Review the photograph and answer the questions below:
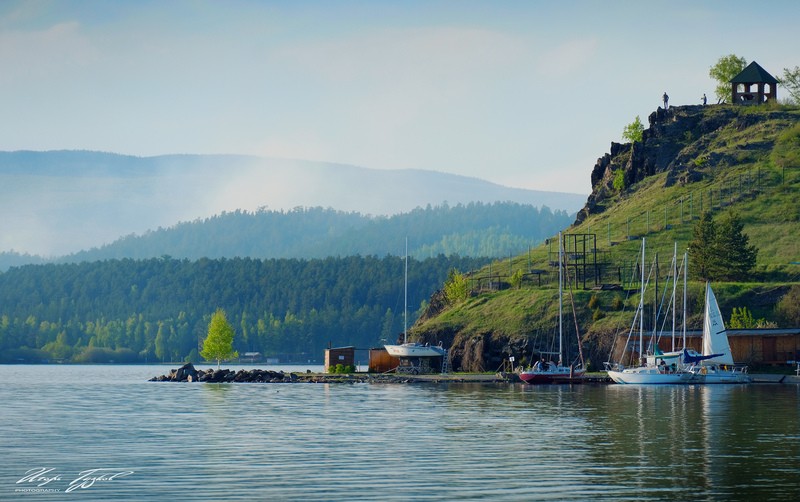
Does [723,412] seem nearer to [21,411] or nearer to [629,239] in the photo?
[21,411]

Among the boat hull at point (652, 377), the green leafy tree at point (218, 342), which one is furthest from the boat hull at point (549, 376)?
the green leafy tree at point (218, 342)

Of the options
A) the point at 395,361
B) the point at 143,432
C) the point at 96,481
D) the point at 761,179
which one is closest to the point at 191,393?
the point at 395,361

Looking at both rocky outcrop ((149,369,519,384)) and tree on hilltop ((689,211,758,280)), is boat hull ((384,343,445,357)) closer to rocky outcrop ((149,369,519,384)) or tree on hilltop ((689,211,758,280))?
rocky outcrop ((149,369,519,384))

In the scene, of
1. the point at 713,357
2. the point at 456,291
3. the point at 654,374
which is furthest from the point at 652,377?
the point at 456,291

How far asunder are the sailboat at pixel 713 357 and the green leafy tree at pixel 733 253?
98.3 feet

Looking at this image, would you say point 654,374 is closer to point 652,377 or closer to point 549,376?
point 652,377

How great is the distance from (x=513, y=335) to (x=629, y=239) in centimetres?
4178

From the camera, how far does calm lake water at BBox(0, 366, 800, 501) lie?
1649 inches

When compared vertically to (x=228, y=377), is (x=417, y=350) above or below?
above

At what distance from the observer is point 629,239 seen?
17462cm

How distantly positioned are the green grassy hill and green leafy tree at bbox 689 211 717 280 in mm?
2124

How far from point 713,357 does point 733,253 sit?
3523 cm

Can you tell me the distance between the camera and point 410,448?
55.6 metres

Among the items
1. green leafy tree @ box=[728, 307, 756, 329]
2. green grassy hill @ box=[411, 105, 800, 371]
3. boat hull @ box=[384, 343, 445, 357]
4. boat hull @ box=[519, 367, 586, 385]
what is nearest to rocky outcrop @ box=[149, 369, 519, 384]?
boat hull @ box=[384, 343, 445, 357]
